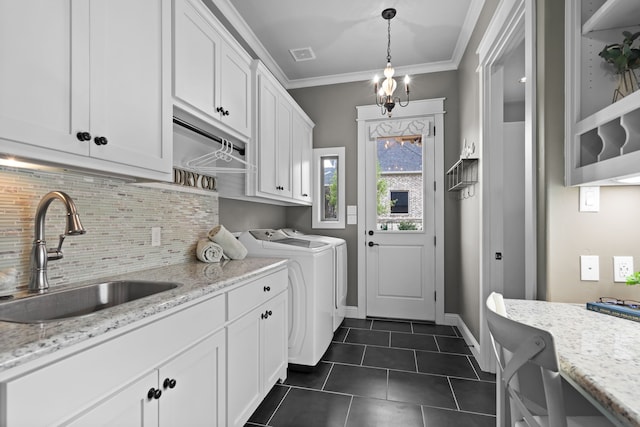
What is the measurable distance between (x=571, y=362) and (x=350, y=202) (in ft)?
10.0

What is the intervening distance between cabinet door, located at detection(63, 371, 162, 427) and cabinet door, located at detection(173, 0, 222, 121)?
1.27 m

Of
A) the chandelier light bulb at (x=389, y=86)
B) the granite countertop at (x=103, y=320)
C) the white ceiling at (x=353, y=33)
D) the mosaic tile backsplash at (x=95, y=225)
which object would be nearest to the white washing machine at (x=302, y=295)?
the mosaic tile backsplash at (x=95, y=225)

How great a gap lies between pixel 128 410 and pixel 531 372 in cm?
120

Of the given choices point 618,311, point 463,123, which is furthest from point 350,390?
point 463,123

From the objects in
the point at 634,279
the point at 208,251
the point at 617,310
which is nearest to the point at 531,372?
the point at 617,310

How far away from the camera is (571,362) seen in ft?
2.61

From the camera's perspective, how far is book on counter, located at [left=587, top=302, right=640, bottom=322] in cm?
109

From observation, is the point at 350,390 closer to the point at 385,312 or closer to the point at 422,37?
the point at 385,312

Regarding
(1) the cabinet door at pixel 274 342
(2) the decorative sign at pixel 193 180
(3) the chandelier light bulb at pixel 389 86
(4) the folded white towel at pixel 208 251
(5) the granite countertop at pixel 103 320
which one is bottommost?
(1) the cabinet door at pixel 274 342

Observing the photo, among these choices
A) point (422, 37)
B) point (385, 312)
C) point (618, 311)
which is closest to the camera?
point (618, 311)

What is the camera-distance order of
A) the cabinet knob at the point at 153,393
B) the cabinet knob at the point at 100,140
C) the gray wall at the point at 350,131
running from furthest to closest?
the gray wall at the point at 350,131 < the cabinet knob at the point at 100,140 < the cabinet knob at the point at 153,393

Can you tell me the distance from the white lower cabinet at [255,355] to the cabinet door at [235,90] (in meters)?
1.20

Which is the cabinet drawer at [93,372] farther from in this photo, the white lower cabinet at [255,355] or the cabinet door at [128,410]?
the white lower cabinet at [255,355]

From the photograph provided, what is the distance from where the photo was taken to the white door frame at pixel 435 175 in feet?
11.5
